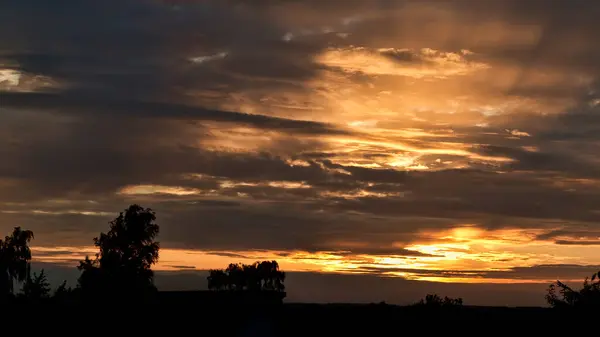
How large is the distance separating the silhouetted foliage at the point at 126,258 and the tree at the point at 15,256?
9.22 m

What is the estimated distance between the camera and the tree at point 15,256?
87.1m

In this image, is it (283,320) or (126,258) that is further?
(126,258)

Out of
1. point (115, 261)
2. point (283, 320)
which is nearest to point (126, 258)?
point (115, 261)

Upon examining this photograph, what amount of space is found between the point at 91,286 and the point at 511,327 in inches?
1979

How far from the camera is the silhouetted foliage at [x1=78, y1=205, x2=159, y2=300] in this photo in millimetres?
79875

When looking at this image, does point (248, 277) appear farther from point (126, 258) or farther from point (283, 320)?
point (283, 320)

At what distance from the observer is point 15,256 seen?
295 feet

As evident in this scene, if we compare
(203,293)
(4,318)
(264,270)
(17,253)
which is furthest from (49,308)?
(264,270)

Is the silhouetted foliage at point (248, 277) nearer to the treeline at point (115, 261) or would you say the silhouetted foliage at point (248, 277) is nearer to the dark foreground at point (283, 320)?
the treeline at point (115, 261)

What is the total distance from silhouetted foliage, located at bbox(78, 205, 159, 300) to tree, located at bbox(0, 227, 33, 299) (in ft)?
30.3

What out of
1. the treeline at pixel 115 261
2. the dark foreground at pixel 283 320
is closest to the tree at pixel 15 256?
the treeline at pixel 115 261

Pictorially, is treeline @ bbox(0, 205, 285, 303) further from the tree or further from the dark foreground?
the dark foreground

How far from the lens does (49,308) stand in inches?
1582

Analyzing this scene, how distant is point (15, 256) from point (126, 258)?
1431 centimetres
